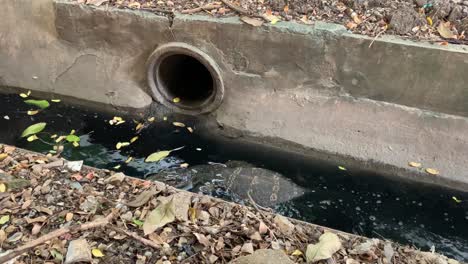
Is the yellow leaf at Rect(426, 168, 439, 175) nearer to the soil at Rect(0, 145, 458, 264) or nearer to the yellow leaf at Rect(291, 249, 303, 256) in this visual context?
the soil at Rect(0, 145, 458, 264)

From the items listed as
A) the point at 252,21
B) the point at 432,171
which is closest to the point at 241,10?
the point at 252,21

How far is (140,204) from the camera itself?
3.38m

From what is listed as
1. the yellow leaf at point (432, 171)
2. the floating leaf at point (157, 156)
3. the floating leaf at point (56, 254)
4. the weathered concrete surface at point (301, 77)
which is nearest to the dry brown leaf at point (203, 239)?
the floating leaf at point (56, 254)

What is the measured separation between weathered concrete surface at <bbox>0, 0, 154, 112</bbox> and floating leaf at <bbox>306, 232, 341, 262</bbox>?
4105mm

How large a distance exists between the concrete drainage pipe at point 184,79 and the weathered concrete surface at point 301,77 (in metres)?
0.12

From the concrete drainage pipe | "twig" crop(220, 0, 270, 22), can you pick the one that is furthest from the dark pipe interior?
"twig" crop(220, 0, 270, 22)

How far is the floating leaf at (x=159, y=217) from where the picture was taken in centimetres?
314

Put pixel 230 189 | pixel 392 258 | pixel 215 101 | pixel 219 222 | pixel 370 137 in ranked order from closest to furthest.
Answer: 1. pixel 392 258
2. pixel 219 222
3. pixel 230 189
4. pixel 370 137
5. pixel 215 101

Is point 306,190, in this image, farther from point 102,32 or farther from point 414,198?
point 102,32

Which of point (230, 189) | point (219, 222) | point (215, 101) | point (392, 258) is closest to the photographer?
point (392, 258)

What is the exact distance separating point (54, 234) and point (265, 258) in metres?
1.50

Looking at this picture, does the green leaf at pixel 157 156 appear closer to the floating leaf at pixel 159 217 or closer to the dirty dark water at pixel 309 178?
the dirty dark water at pixel 309 178

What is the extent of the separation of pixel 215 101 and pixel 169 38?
1062mm

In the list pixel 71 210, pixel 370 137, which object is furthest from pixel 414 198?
pixel 71 210
